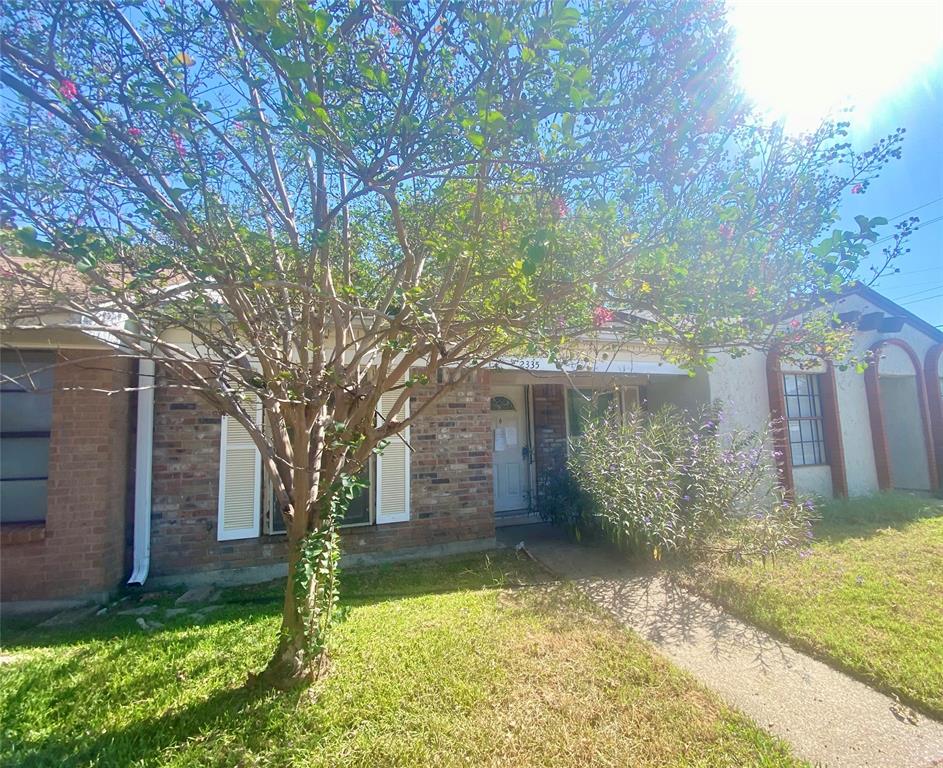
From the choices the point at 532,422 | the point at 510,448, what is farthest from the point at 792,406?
the point at 510,448

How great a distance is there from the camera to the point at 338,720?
2.66m

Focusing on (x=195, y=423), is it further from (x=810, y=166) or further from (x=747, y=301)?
(x=810, y=166)

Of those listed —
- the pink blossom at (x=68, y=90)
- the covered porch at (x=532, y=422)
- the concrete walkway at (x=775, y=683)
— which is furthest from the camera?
the covered porch at (x=532, y=422)

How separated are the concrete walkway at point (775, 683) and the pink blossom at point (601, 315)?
2.50 meters

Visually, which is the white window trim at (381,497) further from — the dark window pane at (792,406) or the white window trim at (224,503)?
the dark window pane at (792,406)

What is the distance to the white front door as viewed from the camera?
8211 millimetres

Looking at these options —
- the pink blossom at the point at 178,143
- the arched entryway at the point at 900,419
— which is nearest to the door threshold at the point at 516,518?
the pink blossom at the point at 178,143

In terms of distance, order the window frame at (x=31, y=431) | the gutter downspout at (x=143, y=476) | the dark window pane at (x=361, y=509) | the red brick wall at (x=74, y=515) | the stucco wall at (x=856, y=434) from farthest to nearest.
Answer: the stucco wall at (x=856, y=434) → the dark window pane at (x=361, y=509) → the gutter downspout at (x=143, y=476) → the window frame at (x=31, y=431) → the red brick wall at (x=74, y=515)

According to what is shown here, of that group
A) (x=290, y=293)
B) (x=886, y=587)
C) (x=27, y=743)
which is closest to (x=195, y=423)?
(x=290, y=293)

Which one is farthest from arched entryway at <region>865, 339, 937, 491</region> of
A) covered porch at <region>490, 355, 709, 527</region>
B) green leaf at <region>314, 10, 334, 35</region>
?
green leaf at <region>314, 10, 334, 35</region>

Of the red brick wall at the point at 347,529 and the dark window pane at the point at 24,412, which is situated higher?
the dark window pane at the point at 24,412

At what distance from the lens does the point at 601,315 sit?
131 inches

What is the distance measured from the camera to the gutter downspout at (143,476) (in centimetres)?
508

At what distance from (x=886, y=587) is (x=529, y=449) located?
494 centimetres
